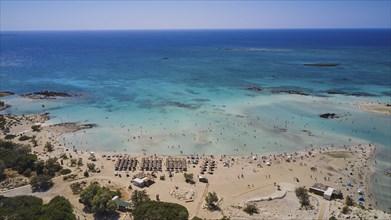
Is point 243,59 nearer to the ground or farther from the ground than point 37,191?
farther from the ground

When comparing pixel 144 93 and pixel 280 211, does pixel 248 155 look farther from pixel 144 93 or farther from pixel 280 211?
pixel 144 93

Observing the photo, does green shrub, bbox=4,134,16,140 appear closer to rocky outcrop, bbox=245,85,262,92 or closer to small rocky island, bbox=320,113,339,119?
rocky outcrop, bbox=245,85,262,92

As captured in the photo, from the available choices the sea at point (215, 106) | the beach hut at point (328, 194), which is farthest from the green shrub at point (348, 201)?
the sea at point (215, 106)

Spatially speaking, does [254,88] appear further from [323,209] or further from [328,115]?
[323,209]

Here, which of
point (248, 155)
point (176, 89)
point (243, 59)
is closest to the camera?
point (248, 155)

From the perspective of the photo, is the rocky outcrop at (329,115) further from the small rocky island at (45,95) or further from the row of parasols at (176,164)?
the small rocky island at (45,95)

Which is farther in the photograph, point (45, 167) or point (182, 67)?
point (182, 67)

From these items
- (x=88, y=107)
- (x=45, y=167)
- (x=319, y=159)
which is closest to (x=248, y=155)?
(x=319, y=159)

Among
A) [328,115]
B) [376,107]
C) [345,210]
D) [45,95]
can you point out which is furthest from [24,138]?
[376,107]
